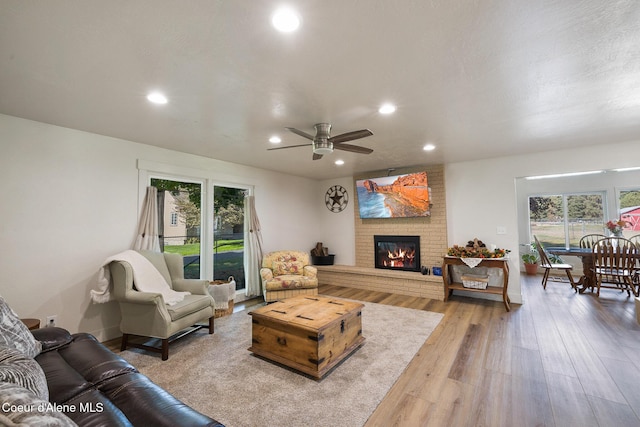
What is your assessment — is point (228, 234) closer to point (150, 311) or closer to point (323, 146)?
point (150, 311)

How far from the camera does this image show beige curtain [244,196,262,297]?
490cm

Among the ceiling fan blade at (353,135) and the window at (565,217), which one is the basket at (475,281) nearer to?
the ceiling fan blade at (353,135)

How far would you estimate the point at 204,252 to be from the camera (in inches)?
172

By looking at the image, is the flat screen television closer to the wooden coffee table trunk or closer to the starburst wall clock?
the starburst wall clock

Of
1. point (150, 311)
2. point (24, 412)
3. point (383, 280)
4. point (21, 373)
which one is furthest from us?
point (383, 280)

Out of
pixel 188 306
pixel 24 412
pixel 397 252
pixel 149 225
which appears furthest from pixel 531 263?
pixel 24 412

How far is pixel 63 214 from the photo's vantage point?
9.80 ft

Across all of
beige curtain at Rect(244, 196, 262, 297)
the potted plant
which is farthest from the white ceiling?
the potted plant

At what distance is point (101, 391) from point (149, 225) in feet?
8.54

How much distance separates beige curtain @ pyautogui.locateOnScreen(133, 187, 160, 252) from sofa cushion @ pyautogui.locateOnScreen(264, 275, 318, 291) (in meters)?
1.73

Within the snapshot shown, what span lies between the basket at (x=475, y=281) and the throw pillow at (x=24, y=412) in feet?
15.9

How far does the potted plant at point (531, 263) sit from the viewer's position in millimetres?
6590

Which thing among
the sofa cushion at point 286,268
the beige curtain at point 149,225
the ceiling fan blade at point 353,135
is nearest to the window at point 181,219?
the beige curtain at point 149,225

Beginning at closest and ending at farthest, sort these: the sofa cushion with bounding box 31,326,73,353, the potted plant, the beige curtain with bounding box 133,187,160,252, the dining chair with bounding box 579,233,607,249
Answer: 1. the sofa cushion with bounding box 31,326,73,353
2. the beige curtain with bounding box 133,187,160,252
3. the dining chair with bounding box 579,233,607,249
4. the potted plant
